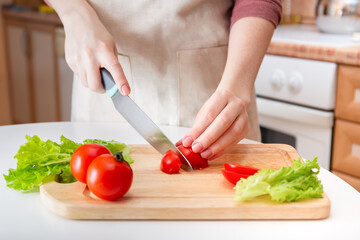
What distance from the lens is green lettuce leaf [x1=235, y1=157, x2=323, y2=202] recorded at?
803 millimetres

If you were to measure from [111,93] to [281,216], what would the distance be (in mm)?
421

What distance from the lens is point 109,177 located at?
0.79 metres

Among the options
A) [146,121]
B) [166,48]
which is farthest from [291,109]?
[146,121]

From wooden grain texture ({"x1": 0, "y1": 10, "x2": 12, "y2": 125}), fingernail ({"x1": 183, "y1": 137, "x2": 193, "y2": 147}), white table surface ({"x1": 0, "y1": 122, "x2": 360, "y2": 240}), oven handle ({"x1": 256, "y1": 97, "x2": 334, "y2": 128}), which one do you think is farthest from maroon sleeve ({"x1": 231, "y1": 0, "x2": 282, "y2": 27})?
wooden grain texture ({"x1": 0, "y1": 10, "x2": 12, "y2": 125})

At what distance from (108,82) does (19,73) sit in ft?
9.14

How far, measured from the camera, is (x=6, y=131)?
1.20 m

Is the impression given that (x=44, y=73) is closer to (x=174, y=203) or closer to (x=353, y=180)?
→ (x=353, y=180)

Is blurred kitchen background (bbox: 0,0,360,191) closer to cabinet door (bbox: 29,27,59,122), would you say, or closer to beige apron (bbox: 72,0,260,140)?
beige apron (bbox: 72,0,260,140)

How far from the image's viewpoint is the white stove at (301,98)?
189 cm

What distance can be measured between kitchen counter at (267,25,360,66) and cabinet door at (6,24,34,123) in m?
1.94

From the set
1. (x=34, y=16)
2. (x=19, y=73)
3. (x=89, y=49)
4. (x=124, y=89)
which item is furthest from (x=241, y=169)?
(x=19, y=73)

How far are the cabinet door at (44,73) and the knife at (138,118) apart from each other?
7.24 feet

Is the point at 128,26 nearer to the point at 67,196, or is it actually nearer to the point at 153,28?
the point at 153,28

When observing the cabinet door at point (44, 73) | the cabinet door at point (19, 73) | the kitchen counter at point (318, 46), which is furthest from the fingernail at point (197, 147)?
the cabinet door at point (19, 73)
